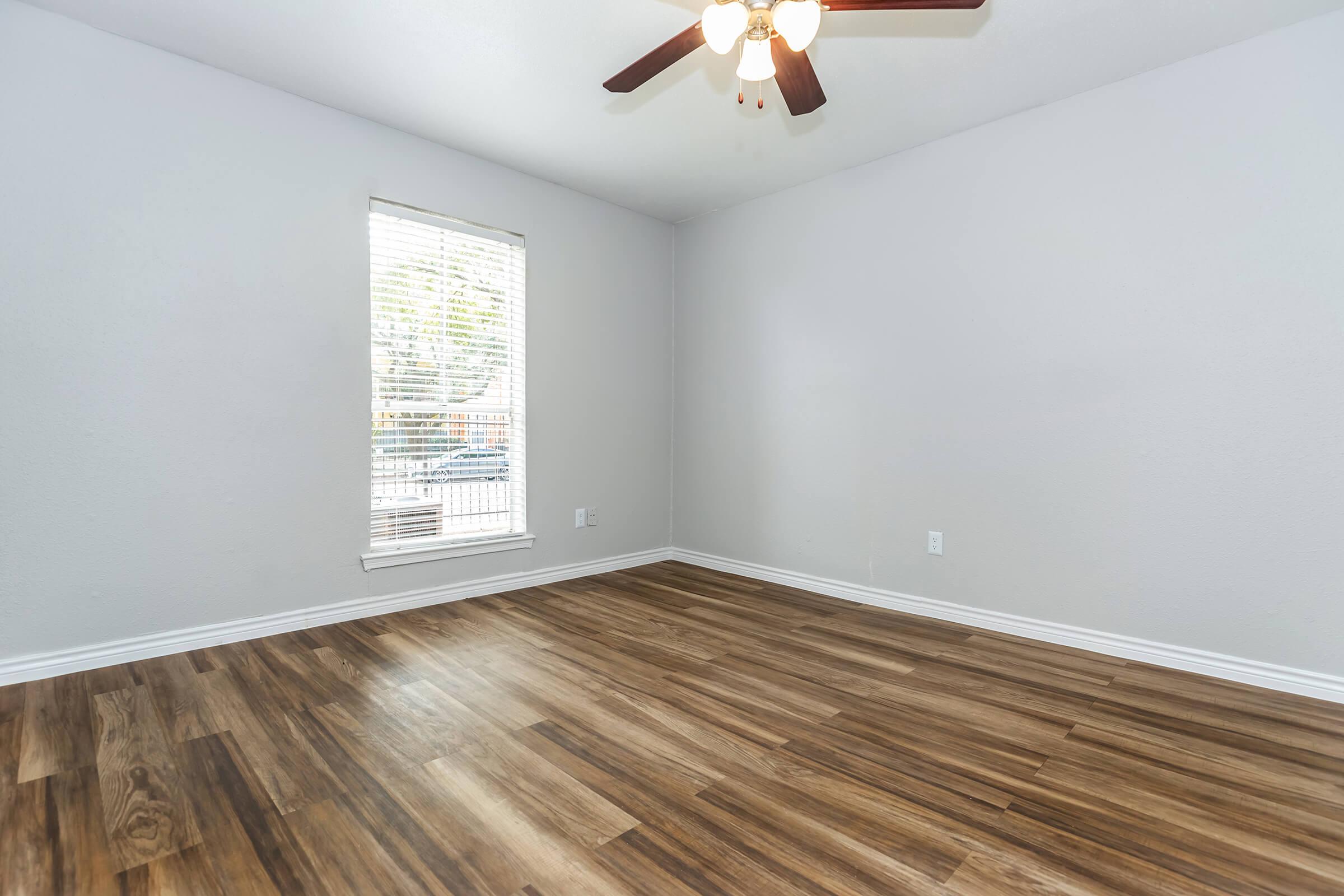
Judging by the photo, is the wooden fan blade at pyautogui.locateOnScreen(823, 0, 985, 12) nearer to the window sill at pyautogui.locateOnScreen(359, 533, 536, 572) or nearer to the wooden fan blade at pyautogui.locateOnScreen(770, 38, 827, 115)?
the wooden fan blade at pyautogui.locateOnScreen(770, 38, 827, 115)

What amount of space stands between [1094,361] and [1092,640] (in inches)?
49.6

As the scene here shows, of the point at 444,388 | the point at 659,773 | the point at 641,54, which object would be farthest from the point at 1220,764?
the point at 444,388

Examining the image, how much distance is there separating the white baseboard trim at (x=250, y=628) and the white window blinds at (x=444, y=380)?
29 cm

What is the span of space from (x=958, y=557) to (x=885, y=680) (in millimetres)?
1063

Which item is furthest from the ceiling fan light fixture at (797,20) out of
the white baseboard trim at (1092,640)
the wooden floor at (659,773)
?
the white baseboard trim at (1092,640)

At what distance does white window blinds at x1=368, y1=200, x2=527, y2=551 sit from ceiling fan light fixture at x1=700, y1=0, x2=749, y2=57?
2.15 meters

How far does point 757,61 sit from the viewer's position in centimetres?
205

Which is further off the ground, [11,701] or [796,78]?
[796,78]

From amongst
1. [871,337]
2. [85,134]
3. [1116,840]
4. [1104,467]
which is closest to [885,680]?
[1116,840]

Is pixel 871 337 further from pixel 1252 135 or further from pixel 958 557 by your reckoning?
pixel 1252 135

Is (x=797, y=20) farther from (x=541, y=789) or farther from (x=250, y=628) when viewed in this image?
(x=250, y=628)

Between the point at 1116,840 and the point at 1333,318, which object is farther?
the point at 1333,318

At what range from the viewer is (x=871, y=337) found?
3.60 meters

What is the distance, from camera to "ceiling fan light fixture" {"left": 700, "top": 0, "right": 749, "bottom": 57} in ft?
5.78
